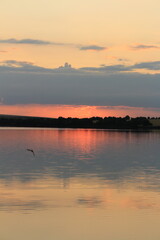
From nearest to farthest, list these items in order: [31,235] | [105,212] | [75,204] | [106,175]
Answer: [31,235]
[105,212]
[75,204]
[106,175]

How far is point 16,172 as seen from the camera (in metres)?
50.0

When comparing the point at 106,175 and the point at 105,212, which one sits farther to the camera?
the point at 106,175

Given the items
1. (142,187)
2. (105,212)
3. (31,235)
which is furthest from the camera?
(142,187)

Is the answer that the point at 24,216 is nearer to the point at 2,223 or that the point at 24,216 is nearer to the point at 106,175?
the point at 2,223

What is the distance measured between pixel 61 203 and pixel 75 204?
96 centimetres

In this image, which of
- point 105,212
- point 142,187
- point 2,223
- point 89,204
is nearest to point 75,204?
point 89,204

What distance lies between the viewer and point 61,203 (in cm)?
3131

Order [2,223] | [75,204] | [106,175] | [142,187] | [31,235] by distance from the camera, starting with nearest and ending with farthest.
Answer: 1. [31,235]
2. [2,223]
3. [75,204]
4. [142,187]
5. [106,175]

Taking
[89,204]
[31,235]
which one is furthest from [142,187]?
[31,235]

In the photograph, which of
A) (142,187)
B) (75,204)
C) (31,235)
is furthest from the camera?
(142,187)

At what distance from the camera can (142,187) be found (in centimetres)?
3888

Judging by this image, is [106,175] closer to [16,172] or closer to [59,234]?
[16,172]

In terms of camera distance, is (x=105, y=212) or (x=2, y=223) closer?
(x=2, y=223)

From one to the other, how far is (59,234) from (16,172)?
26.9 meters
